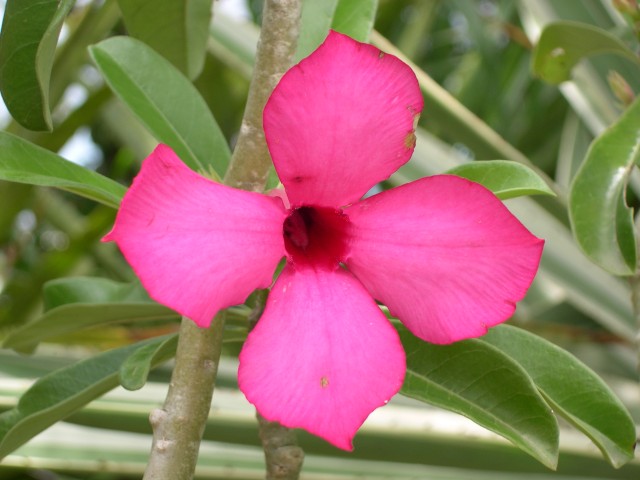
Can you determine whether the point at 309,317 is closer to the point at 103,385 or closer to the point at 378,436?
the point at 103,385

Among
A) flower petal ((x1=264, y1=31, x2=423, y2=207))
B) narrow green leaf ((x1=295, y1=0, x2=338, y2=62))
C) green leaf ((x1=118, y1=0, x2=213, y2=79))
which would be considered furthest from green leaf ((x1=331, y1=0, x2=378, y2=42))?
flower petal ((x1=264, y1=31, x2=423, y2=207))

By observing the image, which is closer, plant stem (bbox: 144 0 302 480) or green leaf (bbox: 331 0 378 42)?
plant stem (bbox: 144 0 302 480)

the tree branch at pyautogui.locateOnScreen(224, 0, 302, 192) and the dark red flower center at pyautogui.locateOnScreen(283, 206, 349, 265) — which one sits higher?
the tree branch at pyautogui.locateOnScreen(224, 0, 302, 192)

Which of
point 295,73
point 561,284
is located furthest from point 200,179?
point 561,284

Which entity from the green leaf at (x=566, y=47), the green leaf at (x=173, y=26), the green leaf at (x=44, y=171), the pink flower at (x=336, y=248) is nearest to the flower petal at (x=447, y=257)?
the pink flower at (x=336, y=248)

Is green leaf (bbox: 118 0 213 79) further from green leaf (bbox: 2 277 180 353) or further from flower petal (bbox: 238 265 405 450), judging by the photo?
flower petal (bbox: 238 265 405 450)

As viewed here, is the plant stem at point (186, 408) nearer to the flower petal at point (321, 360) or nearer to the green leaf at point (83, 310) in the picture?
the flower petal at point (321, 360)

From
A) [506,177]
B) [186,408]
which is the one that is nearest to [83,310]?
[186,408]
